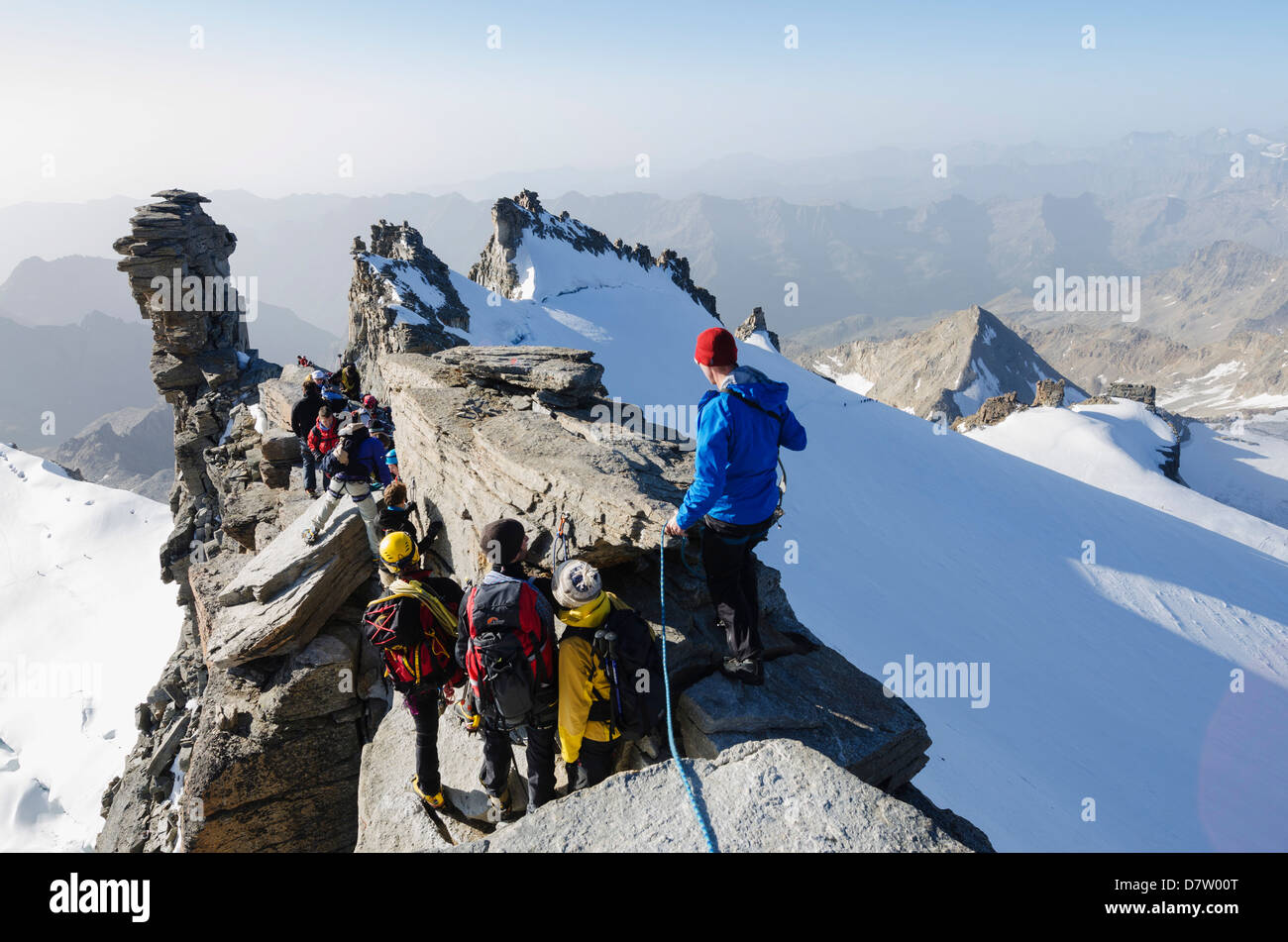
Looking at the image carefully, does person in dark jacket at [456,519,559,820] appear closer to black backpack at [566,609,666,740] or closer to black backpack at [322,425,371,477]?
black backpack at [566,609,666,740]

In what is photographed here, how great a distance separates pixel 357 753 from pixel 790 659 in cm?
626

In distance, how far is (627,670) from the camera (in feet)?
16.8

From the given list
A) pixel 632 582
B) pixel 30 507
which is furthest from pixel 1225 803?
pixel 30 507

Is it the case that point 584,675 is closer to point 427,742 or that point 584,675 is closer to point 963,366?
point 427,742

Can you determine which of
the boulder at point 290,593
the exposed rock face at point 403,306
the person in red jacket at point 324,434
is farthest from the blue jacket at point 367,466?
the exposed rock face at point 403,306

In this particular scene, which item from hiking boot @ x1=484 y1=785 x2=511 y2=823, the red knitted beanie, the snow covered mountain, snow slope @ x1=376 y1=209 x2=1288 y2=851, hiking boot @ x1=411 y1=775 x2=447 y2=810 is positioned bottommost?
the snow covered mountain

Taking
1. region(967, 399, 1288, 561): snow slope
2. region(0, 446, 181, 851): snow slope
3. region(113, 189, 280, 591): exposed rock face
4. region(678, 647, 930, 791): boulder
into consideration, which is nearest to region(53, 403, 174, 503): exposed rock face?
region(0, 446, 181, 851): snow slope

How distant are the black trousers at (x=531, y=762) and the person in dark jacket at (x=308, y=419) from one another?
7946 mm

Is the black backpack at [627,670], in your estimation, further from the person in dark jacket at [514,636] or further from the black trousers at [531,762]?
the black trousers at [531,762]

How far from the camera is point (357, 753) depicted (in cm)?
894

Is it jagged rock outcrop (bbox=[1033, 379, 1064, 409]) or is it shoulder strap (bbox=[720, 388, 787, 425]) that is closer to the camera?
shoulder strap (bbox=[720, 388, 787, 425])

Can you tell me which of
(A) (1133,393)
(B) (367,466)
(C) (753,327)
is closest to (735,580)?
(B) (367,466)

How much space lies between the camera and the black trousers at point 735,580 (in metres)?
5.81

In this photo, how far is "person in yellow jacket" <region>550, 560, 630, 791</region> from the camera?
16.7 ft
